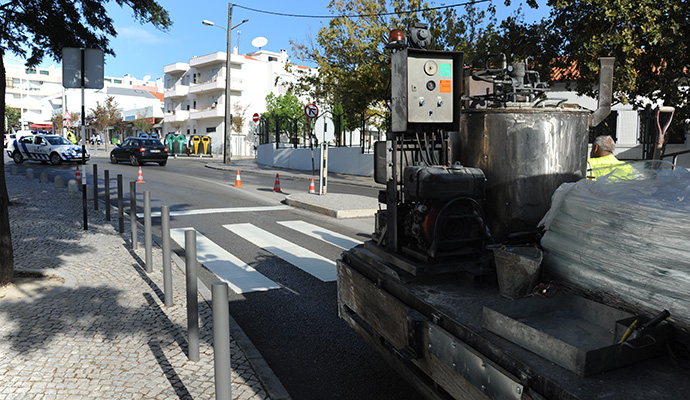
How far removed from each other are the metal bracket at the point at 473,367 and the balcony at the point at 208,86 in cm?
5932

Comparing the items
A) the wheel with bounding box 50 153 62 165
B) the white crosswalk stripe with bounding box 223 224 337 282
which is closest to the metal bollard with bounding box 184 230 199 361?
the white crosswalk stripe with bounding box 223 224 337 282

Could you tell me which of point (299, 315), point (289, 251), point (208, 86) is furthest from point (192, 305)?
point (208, 86)

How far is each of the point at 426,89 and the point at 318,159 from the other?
959 inches

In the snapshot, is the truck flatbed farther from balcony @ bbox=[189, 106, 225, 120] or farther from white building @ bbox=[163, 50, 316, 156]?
balcony @ bbox=[189, 106, 225, 120]

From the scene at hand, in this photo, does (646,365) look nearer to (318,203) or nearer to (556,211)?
(556,211)

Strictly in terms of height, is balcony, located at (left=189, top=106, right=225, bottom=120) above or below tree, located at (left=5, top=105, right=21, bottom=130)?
below

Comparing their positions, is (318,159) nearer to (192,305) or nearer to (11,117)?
(192,305)

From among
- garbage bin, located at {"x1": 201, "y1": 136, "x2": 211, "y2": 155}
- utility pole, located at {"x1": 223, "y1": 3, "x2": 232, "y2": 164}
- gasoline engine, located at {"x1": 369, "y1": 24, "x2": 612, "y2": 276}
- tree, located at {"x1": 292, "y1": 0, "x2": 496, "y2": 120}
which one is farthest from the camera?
garbage bin, located at {"x1": 201, "y1": 136, "x2": 211, "y2": 155}

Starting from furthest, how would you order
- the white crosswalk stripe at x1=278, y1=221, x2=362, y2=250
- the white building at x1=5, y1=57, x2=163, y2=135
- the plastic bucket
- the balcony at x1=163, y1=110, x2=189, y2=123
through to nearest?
the white building at x1=5, y1=57, x2=163, y2=135
the balcony at x1=163, y1=110, x2=189, y2=123
the white crosswalk stripe at x1=278, y1=221, x2=362, y2=250
the plastic bucket

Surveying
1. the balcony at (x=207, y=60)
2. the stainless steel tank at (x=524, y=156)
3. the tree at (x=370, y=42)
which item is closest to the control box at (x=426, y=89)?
the stainless steel tank at (x=524, y=156)

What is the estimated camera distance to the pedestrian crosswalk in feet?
20.8

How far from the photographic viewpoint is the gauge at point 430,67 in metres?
3.32

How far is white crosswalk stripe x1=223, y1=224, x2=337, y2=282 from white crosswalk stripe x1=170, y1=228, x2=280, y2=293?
2.03 feet

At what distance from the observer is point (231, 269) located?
6.86 meters
